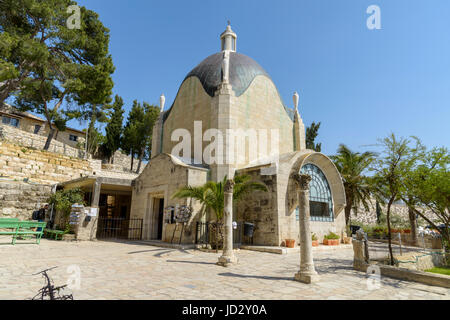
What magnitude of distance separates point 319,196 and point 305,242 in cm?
904

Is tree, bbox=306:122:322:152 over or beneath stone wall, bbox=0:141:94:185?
over

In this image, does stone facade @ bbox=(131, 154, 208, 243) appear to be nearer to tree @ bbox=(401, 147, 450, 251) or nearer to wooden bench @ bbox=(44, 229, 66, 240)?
wooden bench @ bbox=(44, 229, 66, 240)

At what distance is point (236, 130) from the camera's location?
14.1m

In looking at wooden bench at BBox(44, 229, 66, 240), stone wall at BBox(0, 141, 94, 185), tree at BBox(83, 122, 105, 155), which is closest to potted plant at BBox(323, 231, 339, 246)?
wooden bench at BBox(44, 229, 66, 240)

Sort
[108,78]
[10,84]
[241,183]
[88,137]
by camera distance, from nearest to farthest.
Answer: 1. [241,183]
2. [10,84]
3. [108,78]
4. [88,137]

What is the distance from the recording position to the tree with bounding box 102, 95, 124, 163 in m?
33.0

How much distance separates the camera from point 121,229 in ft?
57.9

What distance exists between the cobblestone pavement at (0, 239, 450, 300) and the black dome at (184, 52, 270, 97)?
35.7 feet

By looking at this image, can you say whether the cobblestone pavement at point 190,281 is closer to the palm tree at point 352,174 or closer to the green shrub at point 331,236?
the green shrub at point 331,236

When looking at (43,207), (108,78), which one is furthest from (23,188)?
(108,78)

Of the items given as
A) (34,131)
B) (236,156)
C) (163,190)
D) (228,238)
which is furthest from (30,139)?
(228,238)

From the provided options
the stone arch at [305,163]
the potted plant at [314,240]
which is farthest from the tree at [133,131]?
the potted plant at [314,240]
